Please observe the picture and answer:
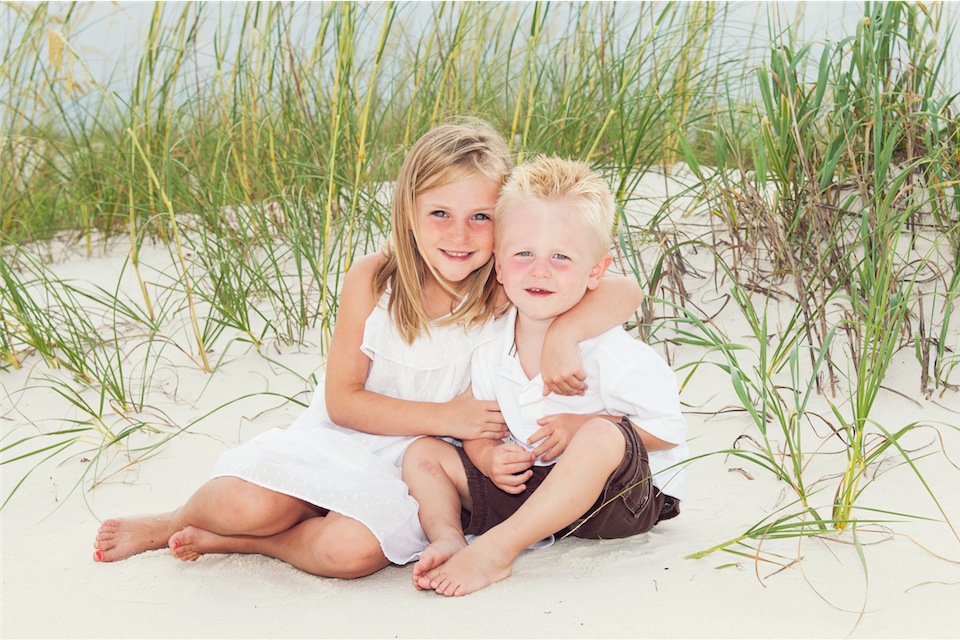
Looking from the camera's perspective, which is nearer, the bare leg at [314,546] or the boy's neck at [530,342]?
the bare leg at [314,546]

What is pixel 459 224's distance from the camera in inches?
82.9

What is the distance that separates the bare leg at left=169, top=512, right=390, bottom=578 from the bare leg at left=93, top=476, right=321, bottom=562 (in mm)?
30

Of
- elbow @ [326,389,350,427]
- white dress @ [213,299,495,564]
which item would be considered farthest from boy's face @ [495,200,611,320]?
elbow @ [326,389,350,427]

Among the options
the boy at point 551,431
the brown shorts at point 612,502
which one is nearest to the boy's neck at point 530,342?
the boy at point 551,431

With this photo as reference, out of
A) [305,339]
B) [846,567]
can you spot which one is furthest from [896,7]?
[305,339]

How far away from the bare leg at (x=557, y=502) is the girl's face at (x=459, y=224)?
454 millimetres

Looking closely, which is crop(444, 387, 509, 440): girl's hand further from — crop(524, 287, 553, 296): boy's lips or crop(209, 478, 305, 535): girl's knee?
crop(209, 478, 305, 535): girl's knee

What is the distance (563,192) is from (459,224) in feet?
0.79

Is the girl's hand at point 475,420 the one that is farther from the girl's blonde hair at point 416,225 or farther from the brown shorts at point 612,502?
the girl's blonde hair at point 416,225

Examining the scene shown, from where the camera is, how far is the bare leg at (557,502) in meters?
1.85

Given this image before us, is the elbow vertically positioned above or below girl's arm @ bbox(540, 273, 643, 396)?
below

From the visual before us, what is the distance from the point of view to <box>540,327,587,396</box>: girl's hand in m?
1.96

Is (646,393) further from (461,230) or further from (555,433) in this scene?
(461,230)

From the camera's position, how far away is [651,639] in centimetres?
160
